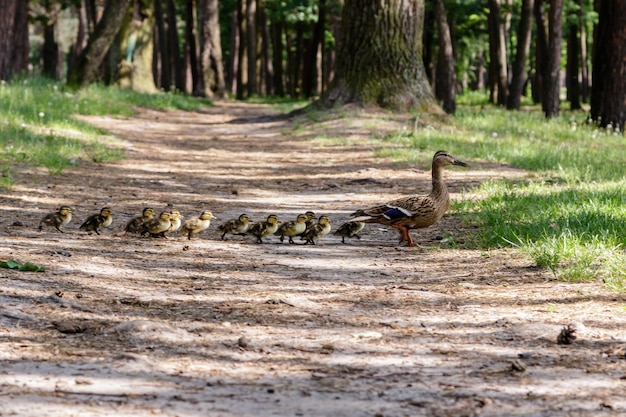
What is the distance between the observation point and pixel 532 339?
596 cm

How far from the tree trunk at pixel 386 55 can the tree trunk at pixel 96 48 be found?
29.7ft

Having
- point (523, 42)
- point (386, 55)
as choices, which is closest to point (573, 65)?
point (523, 42)

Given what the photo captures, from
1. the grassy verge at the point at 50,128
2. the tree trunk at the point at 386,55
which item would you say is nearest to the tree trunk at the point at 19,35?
the grassy verge at the point at 50,128

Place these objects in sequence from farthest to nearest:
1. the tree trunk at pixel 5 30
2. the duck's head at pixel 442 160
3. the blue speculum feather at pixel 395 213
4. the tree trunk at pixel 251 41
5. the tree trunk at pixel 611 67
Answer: the tree trunk at pixel 251 41 → the tree trunk at pixel 5 30 → the tree trunk at pixel 611 67 → the duck's head at pixel 442 160 → the blue speculum feather at pixel 395 213

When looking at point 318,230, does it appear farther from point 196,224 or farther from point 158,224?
point 158,224

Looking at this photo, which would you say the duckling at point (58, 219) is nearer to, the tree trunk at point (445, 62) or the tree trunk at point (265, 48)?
the tree trunk at point (445, 62)

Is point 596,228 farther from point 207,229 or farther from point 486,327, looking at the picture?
point 207,229

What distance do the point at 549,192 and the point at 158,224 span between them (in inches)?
199

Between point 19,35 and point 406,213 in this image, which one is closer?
point 406,213

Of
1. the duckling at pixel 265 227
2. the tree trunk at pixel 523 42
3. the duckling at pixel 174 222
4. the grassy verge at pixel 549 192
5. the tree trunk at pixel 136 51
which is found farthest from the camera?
the tree trunk at pixel 136 51

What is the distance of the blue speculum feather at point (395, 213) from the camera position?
9695 millimetres

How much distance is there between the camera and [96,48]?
1153 inches

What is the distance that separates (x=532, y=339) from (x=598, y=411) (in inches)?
57.9

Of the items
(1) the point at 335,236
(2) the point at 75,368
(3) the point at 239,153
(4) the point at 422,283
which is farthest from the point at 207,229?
(3) the point at 239,153
